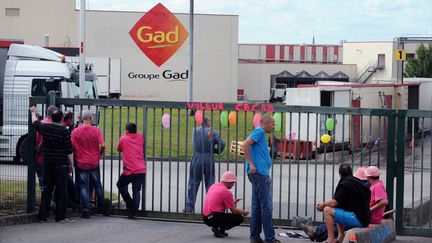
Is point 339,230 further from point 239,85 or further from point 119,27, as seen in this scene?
point 239,85

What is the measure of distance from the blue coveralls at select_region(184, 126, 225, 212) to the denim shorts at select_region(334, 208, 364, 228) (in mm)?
2889

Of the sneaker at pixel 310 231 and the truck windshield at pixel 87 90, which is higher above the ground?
the truck windshield at pixel 87 90

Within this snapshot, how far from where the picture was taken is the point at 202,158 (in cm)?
1278

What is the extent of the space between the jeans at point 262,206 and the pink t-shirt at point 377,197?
148cm

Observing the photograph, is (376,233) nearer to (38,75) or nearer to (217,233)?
(217,233)

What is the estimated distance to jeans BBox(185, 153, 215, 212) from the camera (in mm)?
12758

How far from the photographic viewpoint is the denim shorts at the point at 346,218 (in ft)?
33.6

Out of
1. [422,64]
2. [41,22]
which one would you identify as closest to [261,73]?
[422,64]

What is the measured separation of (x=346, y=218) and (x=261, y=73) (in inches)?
2725

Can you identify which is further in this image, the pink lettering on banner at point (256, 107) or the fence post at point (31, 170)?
the fence post at point (31, 170)

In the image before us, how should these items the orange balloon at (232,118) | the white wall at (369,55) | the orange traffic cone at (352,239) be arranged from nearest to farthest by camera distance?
the orange traffic cone at (352,239) < the orange balloon at (232,118) < the white wall at (369,55)

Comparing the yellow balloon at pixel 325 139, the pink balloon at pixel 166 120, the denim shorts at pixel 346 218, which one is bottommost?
the denim shorts at pixel 346 218

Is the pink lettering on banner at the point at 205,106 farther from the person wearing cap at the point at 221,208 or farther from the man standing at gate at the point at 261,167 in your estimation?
the man standing at gate at the point at 261,167

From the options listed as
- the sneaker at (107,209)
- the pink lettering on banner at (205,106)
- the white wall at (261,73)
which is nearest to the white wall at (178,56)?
the white wall at (261,73)
